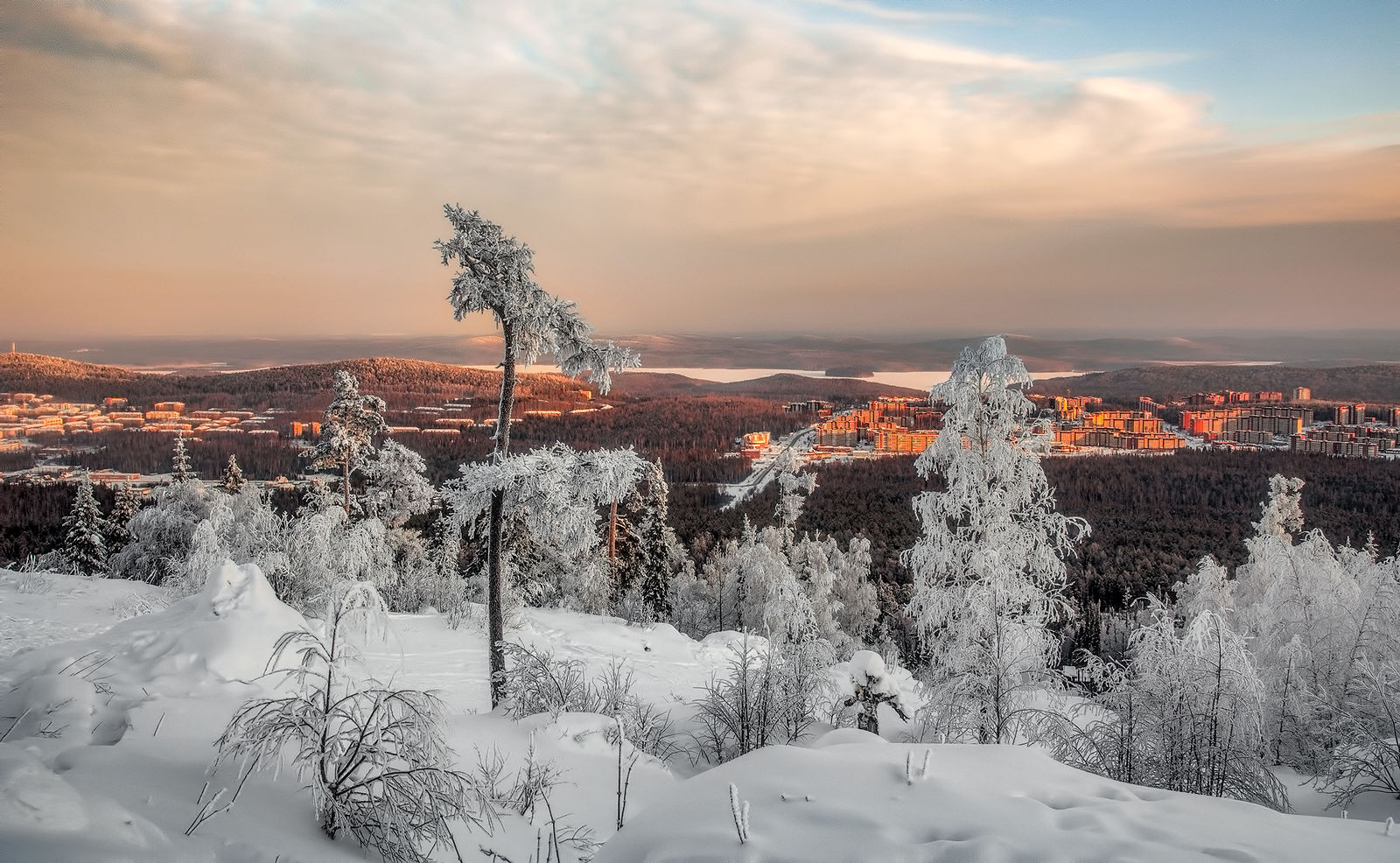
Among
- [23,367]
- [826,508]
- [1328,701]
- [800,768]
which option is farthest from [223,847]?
[826,508]

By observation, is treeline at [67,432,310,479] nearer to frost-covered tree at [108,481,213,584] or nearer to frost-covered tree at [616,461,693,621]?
frost-covered tree at [108,481,213,584]

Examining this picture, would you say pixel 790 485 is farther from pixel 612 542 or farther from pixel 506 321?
pixel 506 321

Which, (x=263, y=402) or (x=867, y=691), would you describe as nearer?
(x=867, y=691)

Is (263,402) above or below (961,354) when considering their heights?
below

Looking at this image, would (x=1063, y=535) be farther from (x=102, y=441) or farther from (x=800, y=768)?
(x=102, y=441)

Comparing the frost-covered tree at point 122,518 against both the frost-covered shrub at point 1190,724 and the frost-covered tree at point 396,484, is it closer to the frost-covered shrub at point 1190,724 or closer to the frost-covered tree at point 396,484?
the frost-covered tree at point 396,484

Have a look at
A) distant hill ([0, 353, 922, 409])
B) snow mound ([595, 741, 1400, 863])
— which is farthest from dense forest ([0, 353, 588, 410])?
snow mound ([595, 741, 1400, 863])
